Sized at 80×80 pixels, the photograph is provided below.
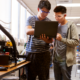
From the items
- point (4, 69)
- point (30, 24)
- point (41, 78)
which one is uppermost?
point (30, 24)

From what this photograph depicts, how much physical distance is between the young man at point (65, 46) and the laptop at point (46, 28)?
0.42ft

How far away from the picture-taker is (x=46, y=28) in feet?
4.57

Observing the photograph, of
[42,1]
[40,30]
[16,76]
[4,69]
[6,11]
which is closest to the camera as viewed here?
[4,69]

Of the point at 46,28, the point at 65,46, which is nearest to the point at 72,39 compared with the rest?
the point at 65,46

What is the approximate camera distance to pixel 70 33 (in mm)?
1573

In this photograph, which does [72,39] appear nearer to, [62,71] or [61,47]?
[61,47]

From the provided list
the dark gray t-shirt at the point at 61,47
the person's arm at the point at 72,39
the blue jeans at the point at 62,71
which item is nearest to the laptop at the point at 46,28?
the person's arm at the point at 72,39

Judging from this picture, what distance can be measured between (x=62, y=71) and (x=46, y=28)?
55 centimetres

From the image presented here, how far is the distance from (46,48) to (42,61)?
0.16m

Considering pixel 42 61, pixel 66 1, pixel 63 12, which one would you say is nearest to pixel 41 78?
pixel 42 61

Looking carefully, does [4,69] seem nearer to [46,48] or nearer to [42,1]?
[46,48]

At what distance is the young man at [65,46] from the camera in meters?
1.53

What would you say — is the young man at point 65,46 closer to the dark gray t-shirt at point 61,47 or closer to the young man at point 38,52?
the dark gray t-shirt at point 61,47

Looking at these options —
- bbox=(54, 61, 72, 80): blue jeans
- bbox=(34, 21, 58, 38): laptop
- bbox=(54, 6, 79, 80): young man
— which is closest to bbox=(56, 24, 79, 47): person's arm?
bbox=(54, 6, 79, 80): young man
